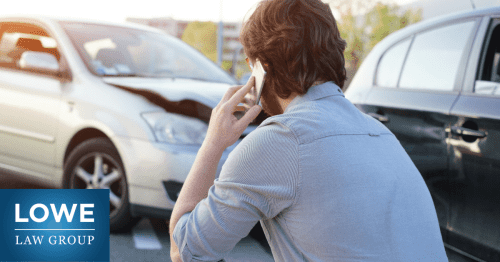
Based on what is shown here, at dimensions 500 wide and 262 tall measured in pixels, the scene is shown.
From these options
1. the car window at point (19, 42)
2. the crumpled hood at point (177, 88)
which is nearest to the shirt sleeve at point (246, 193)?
the crumpled hood at point (177, 88)

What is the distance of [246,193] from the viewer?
1.24 m

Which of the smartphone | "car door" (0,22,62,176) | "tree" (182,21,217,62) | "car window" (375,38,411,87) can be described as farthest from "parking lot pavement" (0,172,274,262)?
"tree" (182,21,217,62)

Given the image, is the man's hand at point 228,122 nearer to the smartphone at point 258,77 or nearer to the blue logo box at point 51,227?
the smartphone at point 258,77

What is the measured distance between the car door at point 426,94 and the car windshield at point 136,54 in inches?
69.5

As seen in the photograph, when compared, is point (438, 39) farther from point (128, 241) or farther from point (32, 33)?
point (32, 33)

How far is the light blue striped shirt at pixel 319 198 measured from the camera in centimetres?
121

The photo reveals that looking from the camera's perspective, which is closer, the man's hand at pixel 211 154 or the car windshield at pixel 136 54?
the man's hand at pixel 211 154

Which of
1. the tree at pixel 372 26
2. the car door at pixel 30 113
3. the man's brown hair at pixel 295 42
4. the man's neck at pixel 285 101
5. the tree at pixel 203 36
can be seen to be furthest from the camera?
the tree at pixel 203 36

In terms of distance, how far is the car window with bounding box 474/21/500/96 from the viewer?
2.85 meters

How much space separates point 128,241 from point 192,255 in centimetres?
254

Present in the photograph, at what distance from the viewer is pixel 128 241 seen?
12.3 feet

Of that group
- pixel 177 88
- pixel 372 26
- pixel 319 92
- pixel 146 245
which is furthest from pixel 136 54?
pixel 372 26

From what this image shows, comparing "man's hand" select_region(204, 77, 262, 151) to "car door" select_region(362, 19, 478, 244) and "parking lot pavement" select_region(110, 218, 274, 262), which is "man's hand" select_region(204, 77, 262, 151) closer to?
"car door" select_region(362, 19, 478, 244)

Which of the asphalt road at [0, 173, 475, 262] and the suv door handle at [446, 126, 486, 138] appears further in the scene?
the asphalt road at [0, 173, 475, 262]
